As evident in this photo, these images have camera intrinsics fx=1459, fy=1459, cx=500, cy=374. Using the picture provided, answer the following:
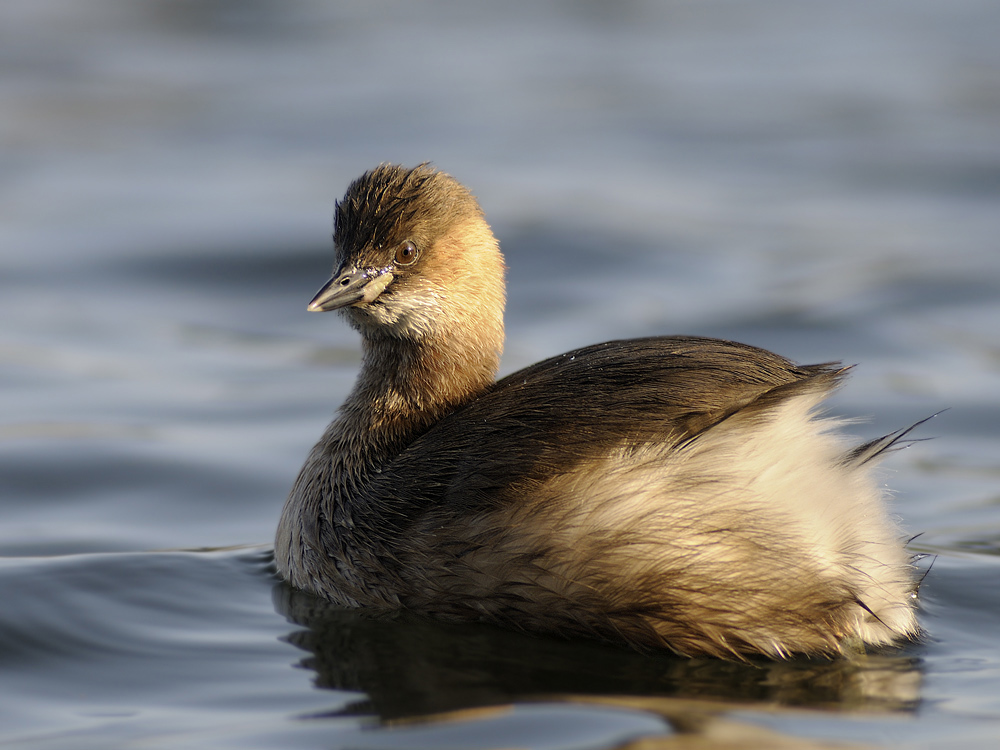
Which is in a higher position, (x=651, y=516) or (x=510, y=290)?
(x=510, y=290)

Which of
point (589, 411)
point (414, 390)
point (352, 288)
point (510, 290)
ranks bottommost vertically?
point (589, 411)

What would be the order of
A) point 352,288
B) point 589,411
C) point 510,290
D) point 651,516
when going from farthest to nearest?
point 510,290
point 352,288
point 589,411
point 651,516

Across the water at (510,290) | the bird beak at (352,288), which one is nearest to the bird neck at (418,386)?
the bird beak at (352,288)

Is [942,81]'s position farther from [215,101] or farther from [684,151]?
[215,101]

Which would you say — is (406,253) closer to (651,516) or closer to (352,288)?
(352,288)

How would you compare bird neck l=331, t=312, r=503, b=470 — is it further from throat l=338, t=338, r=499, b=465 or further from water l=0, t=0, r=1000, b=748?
water l=0, t=0, r=1000, b=748

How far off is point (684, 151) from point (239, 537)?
7122mm

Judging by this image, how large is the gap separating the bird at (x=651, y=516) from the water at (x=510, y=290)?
0.42 feet

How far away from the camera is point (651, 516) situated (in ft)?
14.1

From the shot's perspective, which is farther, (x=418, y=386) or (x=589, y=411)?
(x=418, y=386)

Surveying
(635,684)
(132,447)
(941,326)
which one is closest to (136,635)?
(635,684)

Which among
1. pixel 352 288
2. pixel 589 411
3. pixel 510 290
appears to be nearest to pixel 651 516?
pixel 589 411

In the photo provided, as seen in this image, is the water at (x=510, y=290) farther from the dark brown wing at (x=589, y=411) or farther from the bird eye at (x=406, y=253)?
the bird eye at (x=406, y=253)

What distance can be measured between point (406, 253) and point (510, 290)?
172 inches
